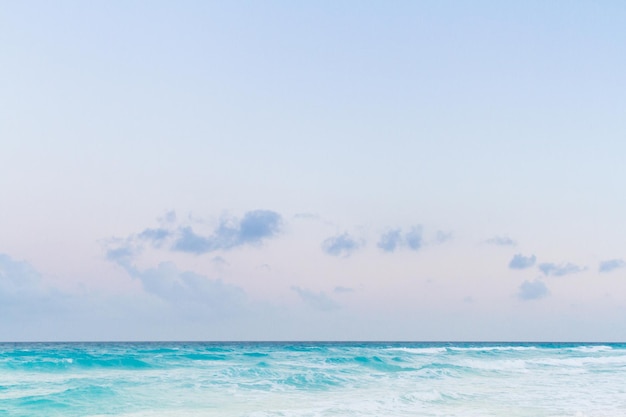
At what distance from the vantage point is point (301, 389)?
74.5 feet

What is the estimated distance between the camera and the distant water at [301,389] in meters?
17.8

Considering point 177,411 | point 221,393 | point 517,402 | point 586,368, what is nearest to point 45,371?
point 221,393

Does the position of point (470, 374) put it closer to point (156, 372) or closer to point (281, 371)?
point (281, 371)

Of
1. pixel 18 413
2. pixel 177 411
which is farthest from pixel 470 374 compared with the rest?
pixel 18 413

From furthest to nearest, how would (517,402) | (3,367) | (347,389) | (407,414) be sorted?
1. (3,367)
2. (347,389)
3. (517,402)
4. (407,414)

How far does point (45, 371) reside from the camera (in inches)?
1179

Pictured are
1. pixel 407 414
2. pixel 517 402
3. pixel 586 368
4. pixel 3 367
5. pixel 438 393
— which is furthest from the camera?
pixel 586 368

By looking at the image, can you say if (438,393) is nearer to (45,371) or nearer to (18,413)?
(18,413)

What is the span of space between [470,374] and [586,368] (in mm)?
8302

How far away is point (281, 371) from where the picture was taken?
29.2 meters

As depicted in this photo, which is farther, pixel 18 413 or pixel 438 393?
pixel 438 393

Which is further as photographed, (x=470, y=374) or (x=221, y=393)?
(x=470, y=374)

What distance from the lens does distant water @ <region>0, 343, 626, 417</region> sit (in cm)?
1778

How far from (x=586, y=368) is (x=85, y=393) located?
81.8 feet
